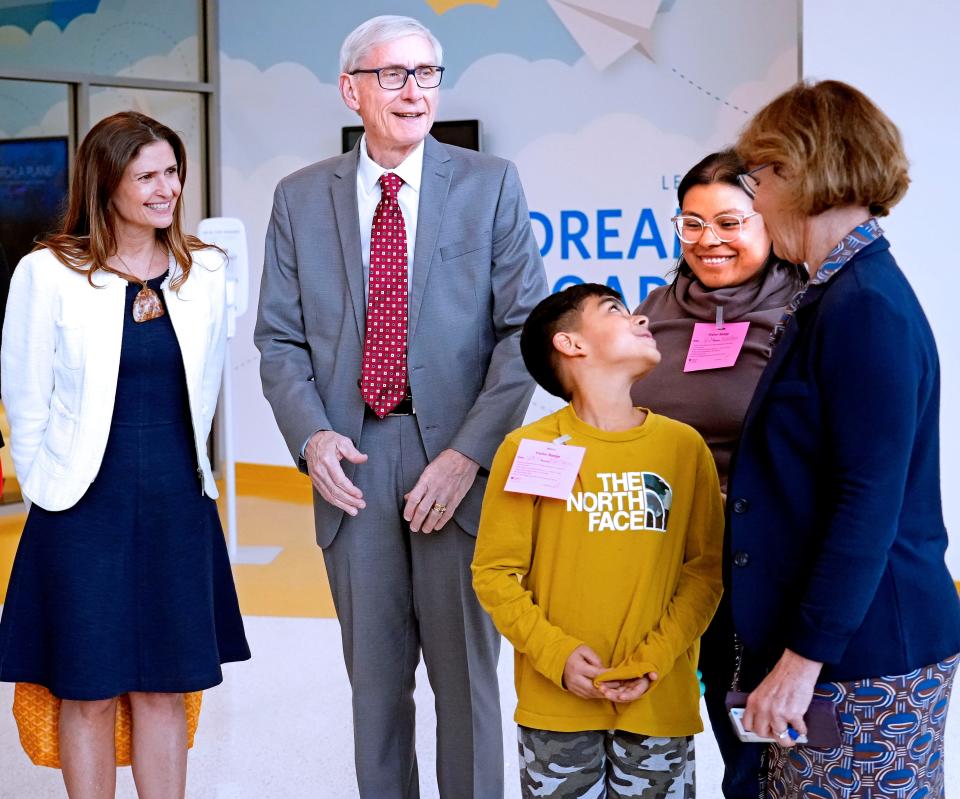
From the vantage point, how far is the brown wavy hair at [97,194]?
2.38m

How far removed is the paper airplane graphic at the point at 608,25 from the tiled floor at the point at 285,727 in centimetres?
321

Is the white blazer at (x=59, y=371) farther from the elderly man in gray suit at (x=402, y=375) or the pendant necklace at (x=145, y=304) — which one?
the elderly man in gray suit at (x=402, y=375)

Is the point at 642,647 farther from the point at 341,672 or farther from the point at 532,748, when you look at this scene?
the point at 341,672

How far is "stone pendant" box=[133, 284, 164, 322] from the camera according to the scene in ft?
7.84

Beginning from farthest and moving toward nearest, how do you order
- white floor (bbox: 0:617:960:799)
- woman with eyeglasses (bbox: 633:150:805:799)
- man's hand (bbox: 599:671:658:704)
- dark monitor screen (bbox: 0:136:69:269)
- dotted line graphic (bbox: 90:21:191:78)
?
dotted line graphic (bbox: 90:21:191:78) → dark monitor screen (bbox: 0:136:69:269) → white floor (bbox: 0:617:960:799) → woman with eyeglasses (bbox: 633:150:805:799) → man's hand (bbox: 599:671:658:704)

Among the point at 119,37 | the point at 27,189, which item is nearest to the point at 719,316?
the point at 27,189

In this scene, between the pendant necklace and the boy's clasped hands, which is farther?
the pendant necklace

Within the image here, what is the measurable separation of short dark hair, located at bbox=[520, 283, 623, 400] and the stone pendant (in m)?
0.83

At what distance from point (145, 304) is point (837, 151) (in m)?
1.45

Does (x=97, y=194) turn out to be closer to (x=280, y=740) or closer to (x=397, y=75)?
(x=397, y=75)

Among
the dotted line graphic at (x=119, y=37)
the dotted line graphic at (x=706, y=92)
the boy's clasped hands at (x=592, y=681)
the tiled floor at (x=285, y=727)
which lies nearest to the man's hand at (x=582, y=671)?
the boy's clasped hands at (x=592, y=681)

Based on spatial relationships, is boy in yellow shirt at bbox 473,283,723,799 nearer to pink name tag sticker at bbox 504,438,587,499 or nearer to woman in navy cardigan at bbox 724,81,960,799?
pink name tag sticker at bbox 504,438,587,499

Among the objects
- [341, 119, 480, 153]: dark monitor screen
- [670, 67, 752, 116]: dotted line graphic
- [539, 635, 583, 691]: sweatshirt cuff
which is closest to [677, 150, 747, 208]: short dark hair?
[539, 635, 583, 691]: sweatshirt cuff

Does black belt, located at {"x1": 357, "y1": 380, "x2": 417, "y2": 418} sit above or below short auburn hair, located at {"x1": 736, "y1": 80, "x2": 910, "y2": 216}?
below
